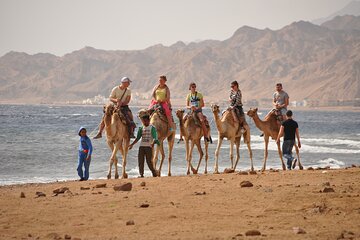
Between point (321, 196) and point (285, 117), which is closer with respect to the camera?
point (321, 196)

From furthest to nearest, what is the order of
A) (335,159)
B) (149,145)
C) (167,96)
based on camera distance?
(335,159) → (167,96) → (149,145)

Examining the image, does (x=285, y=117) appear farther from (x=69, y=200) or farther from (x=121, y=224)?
(x=121, y=224)

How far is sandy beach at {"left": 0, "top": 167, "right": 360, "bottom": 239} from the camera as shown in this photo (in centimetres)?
980

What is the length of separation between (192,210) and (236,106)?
801cm

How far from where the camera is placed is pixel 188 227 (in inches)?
399

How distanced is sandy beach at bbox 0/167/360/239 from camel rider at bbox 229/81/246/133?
13.9 ft

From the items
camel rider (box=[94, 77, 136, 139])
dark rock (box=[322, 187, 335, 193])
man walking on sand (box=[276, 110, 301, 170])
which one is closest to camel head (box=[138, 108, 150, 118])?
camel rider (box=[94, 77, 136, 139])

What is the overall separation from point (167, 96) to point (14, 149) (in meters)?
21.8

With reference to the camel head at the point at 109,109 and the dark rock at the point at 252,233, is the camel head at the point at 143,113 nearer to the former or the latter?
the camel head at the point at 109,109

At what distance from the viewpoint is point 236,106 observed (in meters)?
19.1

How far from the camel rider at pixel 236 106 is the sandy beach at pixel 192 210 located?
4.25 m

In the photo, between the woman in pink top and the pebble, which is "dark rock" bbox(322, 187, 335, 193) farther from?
the woman in pink top

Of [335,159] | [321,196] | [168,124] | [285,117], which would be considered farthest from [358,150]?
[321,196]

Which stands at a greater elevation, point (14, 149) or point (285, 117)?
point (285, 117)
